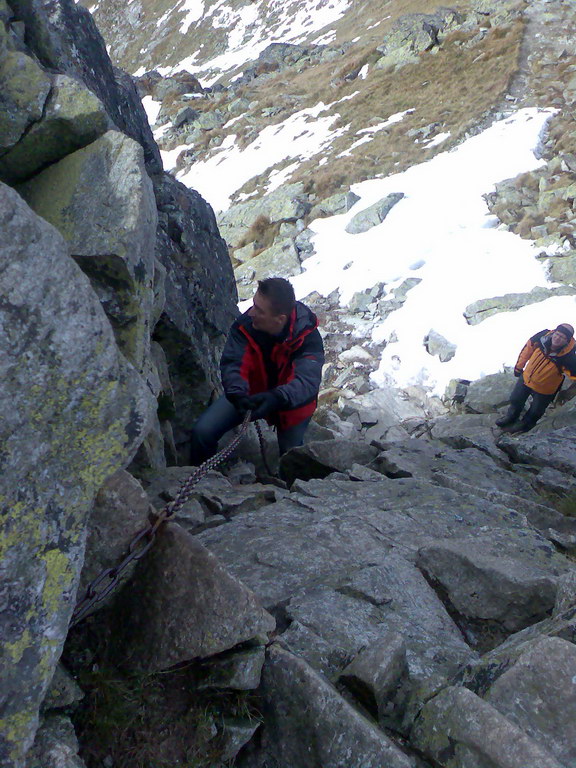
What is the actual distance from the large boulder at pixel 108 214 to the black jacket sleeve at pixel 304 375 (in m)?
1.93

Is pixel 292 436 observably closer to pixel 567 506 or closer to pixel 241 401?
pixel 241 401

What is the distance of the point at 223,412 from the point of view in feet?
24.0

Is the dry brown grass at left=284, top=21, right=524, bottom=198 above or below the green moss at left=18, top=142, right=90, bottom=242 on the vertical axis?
below

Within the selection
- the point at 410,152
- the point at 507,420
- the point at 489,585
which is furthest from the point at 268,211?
the point at 489,585

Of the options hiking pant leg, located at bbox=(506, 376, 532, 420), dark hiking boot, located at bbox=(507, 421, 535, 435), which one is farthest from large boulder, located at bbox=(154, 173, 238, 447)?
dark hiking boot, located at bbox=(507, 421, 535, 435)

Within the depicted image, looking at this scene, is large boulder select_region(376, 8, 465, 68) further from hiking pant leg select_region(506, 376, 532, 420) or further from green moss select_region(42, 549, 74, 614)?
green moss select_region(42, 549, 74, 614)

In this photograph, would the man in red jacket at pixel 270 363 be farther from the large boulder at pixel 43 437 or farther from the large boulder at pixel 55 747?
the large boulder at pixel 55 747

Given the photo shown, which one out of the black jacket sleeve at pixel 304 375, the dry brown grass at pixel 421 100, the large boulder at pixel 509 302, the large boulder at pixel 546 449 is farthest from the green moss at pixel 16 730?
the dry brown grass at pixel 421 100

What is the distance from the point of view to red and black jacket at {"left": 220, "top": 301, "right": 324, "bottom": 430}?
252 inches

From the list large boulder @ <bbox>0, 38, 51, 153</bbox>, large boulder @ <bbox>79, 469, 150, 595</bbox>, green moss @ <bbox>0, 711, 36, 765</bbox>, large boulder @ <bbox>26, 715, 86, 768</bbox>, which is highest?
large boulder @ <bbox>0, 38, 51, 153</bbox>

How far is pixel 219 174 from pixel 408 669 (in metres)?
37.5

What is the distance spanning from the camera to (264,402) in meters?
6.36

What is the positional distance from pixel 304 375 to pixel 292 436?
5.10 feet

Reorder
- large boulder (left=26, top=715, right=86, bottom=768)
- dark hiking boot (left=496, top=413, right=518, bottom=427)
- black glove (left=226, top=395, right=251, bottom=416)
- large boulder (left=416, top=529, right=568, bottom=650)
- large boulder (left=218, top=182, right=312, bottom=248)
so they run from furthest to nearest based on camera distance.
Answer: large boulder (left=218, top=182, right=312, bottom=248) < dark hiking boot (left=496, top=413, right=518, bottom=427) < black glove (left=226, top=395, right=251, bottom=416) < large boulder (left=416, top=529, right=568, bottom=650) < large boulder (left=26, top=715, right=86, bottom=768)
